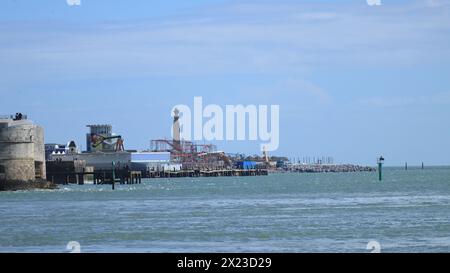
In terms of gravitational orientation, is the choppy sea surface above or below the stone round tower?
below

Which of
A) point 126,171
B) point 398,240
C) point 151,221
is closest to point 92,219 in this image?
point 151,221

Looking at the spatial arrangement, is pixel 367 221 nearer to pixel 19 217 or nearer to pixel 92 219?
pixel 92 219

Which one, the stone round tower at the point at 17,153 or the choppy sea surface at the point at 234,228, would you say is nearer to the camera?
the choppy sea surface at the point at 234,228

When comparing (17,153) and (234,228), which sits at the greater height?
(17,153)

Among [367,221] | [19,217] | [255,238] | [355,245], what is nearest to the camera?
[355,245]

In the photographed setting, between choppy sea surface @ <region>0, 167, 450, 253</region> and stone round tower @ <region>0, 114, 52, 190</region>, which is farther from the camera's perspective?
stone round tower @ <region>0, 114, 52, 190</region>

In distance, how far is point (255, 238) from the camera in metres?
34.6

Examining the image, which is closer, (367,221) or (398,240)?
(398,240)

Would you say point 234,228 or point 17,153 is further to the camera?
point 17,153

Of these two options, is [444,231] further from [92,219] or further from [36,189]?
[36,189]

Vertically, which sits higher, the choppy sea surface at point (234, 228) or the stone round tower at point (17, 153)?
the stone round tower at point (17, 153)
